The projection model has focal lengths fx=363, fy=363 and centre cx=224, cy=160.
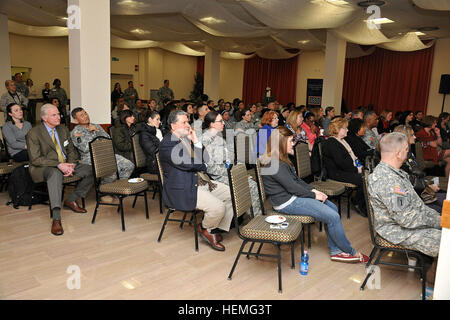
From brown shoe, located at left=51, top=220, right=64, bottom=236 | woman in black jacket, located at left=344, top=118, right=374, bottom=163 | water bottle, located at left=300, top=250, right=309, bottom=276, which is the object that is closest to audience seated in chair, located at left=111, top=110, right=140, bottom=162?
brown shoe, located at left=51, top=220, right=64, bottom=236

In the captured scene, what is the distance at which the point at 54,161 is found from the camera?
4.16 metres

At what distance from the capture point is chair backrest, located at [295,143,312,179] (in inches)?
175

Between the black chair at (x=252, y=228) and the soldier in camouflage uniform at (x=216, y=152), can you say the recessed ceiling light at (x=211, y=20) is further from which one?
the black chair at (x=252, y=228)

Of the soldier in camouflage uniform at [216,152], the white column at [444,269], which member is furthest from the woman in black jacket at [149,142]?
the white column at [444,269]

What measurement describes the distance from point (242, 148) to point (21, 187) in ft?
9.55

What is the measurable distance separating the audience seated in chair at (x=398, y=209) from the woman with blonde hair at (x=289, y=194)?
514 mm

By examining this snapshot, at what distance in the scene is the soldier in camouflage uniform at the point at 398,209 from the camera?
2746 mm

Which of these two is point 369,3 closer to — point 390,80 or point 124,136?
point 124,136

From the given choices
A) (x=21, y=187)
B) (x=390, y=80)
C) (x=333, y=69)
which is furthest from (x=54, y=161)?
(x=390, y=80)

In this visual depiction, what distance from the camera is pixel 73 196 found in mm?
4535

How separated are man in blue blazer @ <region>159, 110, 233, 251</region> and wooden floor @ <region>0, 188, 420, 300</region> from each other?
0.29 m

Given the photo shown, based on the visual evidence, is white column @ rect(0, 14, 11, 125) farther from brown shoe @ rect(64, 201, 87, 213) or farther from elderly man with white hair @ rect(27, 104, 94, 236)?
brown shoe @ rect(64, 201, 87, 213)

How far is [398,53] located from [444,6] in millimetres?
7872
